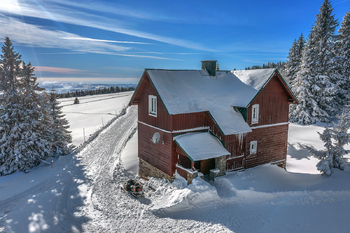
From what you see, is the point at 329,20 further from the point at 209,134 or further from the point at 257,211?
the point at 257,211

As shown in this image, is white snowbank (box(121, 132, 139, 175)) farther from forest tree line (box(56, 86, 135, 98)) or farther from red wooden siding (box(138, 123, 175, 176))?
forest tree line (box(56, 86, 135, 98))

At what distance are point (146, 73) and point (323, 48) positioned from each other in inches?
1126

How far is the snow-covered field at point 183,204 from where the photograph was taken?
1060 centimetres

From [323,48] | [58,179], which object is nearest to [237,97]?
[58,179]

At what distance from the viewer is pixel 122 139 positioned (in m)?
28.5

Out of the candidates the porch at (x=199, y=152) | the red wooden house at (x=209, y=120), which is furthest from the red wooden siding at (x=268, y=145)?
the porch at (x=199, y=152)

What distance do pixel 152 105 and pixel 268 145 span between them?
31.3 ft

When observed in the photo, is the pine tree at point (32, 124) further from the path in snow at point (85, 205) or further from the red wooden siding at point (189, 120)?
the red wooden siding at point (189, 120)

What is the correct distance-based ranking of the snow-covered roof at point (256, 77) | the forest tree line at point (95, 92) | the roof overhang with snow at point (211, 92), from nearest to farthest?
the roof overhang with snow at point (211, 92) → the snow-covered roof at point (256, 77) → the forest tree line at point (95, 92)

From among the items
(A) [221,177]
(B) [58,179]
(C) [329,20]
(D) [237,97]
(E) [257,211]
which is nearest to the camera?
(E) [257,211]

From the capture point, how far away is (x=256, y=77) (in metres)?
17.0

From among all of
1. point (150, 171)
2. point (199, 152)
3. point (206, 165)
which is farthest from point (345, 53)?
point (150, 171)

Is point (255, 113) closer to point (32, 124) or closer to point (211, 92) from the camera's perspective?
point (211, 92)

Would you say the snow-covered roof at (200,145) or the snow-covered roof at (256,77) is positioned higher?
the snow-covered roof at (256,77)
